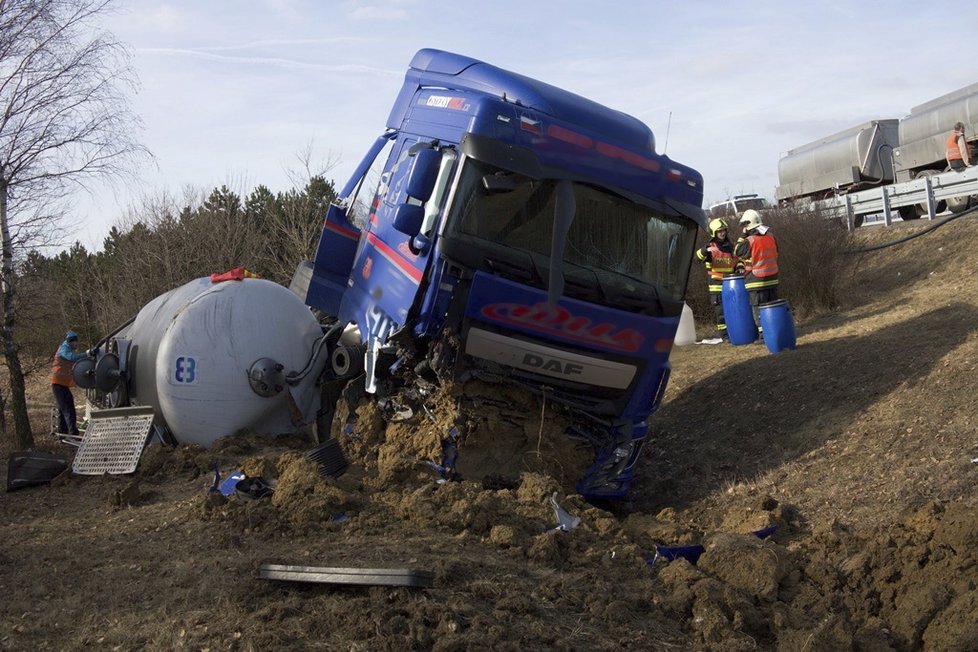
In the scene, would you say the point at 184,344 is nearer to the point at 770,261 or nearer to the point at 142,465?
the point at 142,465

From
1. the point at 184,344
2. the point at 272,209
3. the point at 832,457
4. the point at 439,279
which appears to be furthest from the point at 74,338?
the point at 272,209

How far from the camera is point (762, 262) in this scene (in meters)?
11.8

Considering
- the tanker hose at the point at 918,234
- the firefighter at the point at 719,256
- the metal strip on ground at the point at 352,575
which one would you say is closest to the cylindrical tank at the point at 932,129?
the tanker hose at the point at 918,234

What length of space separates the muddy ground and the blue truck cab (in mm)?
464

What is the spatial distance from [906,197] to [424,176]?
48.3 ft

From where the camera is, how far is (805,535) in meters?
7.05

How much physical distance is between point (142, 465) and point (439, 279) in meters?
3.38

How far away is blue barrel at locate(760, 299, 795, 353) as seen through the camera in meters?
11.1

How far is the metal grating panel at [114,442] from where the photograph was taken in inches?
335

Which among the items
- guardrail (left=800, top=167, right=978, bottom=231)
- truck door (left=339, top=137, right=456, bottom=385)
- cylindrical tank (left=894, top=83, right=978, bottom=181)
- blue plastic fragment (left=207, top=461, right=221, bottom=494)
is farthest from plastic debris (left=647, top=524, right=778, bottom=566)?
cylindrical tank (left=894, top=83, right=978, bottom=181)

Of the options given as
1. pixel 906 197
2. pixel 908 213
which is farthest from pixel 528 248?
pixel 908 213

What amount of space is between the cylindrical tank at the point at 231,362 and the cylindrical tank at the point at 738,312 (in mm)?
5773

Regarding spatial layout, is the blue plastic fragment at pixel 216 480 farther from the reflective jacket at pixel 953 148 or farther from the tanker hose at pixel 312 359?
the reflective jacket at pixel 953 148

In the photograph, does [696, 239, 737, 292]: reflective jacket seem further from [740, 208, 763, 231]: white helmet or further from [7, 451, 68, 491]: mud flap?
[7, 451, 68, 491]: mud flap
